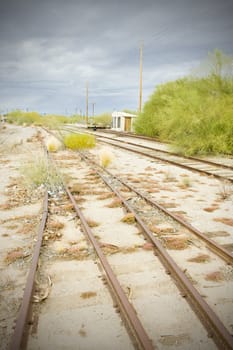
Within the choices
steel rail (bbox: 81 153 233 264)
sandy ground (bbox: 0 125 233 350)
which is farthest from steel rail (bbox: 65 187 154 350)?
steel rail (bbox: 81 153 233 264)

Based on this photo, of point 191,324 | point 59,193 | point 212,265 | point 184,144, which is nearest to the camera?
point 191,324

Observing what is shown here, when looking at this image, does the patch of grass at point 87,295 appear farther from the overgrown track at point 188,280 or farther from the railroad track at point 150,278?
the overgrown track at point 188,280

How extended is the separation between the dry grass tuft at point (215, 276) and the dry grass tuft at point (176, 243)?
0.80 metres

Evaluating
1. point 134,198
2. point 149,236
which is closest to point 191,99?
point 134,198

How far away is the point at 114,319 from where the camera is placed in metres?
2.95

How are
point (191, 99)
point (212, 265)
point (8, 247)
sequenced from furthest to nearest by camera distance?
point (191, 99), point (8, 247), point (212, 265)

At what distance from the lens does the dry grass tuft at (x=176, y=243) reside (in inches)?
180

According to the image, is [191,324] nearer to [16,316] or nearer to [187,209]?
[16,316]

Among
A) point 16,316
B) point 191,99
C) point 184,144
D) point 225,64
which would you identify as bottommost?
point 16,316

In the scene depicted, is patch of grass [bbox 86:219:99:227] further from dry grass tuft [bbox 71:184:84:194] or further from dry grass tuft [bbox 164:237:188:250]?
dry grass tuft [bbox 71:184:84:194]

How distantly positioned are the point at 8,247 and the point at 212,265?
134 inches

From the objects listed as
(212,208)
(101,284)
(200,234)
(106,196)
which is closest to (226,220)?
(212,208)

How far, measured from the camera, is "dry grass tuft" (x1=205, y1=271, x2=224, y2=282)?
3.68 meters

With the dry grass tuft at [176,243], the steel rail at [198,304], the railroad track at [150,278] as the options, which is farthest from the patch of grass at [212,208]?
the steel rail at [198,304]
